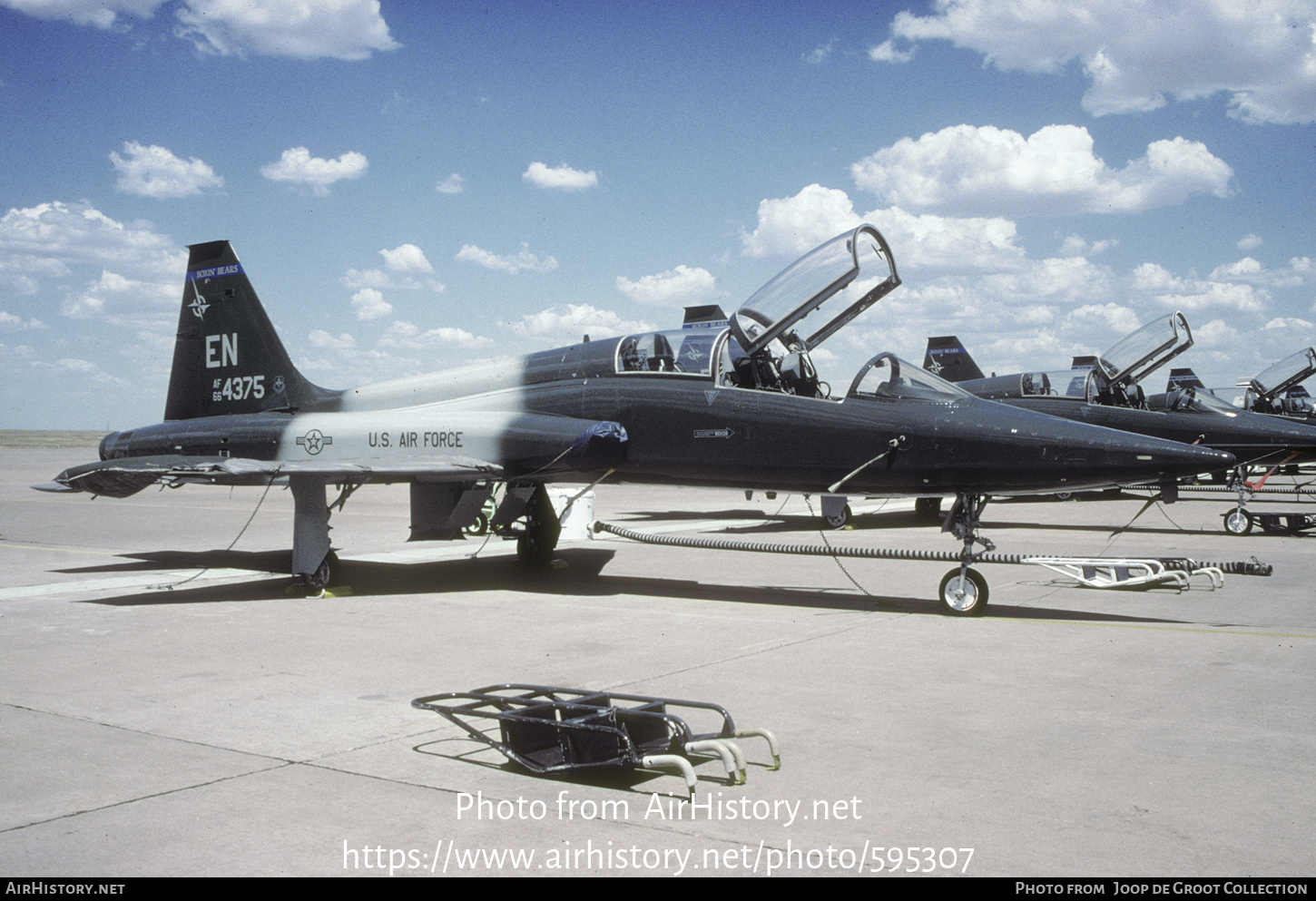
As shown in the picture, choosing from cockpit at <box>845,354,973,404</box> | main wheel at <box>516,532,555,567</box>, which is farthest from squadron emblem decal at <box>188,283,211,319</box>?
cockpit at <box>845,354,973,404</box>

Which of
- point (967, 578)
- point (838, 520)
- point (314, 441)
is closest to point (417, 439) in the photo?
point (314, 441)

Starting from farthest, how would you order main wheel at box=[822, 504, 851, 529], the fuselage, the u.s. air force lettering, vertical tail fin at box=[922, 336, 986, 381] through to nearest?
1. vertical tail fin at box=[922, 336, 986, 381]
2. main wheel at box=[822, 504, 851, 529]
3. the u.s. air force lettering
4. the fuselage

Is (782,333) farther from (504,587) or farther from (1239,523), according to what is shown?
(1239,523)

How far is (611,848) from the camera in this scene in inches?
145

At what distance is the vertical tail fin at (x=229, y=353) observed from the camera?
13648 millimetres

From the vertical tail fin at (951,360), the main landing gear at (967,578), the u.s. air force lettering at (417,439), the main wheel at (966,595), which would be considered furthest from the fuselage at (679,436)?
the vertical tail fin at (951,360)

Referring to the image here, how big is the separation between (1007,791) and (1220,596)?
746 cm

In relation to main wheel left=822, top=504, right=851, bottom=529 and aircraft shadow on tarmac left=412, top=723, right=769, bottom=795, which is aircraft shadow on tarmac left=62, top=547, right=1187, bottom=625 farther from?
main wheel left=822, top=504, right=851, bottom=529

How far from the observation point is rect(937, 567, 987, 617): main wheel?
9.14m

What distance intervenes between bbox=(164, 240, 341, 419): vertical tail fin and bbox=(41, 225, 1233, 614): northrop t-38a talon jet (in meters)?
0.04

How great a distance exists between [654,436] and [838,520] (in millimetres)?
9602
